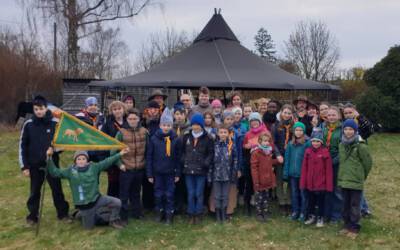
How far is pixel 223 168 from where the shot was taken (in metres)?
4.90

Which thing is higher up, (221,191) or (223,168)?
(223,168)

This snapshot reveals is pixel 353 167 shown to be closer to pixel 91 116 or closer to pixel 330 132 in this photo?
pixel 330 132

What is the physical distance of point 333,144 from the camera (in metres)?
4.85

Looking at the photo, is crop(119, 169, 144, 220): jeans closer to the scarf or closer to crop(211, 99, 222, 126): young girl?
crop(211, 99, 222, 126): young girl

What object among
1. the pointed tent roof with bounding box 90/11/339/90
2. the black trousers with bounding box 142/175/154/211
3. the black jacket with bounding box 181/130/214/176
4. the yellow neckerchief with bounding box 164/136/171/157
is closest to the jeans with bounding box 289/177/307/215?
the black jacket with bounding box 181/130/214/176

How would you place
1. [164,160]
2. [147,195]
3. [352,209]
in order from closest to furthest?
[352,209], [164,160], [147,195]

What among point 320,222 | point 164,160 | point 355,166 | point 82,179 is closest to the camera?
point 355,166

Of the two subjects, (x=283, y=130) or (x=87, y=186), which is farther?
(x=283, y=130)

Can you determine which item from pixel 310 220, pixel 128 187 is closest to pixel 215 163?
pixel 128 187

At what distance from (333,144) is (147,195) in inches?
107

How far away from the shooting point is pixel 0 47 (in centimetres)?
1667

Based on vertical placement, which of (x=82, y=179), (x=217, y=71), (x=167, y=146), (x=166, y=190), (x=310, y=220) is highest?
(x=217, y=71)

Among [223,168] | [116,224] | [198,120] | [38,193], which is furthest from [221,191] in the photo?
[38,193]

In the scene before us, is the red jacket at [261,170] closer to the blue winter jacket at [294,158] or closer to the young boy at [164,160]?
the blue winter jacket at [294,158]
